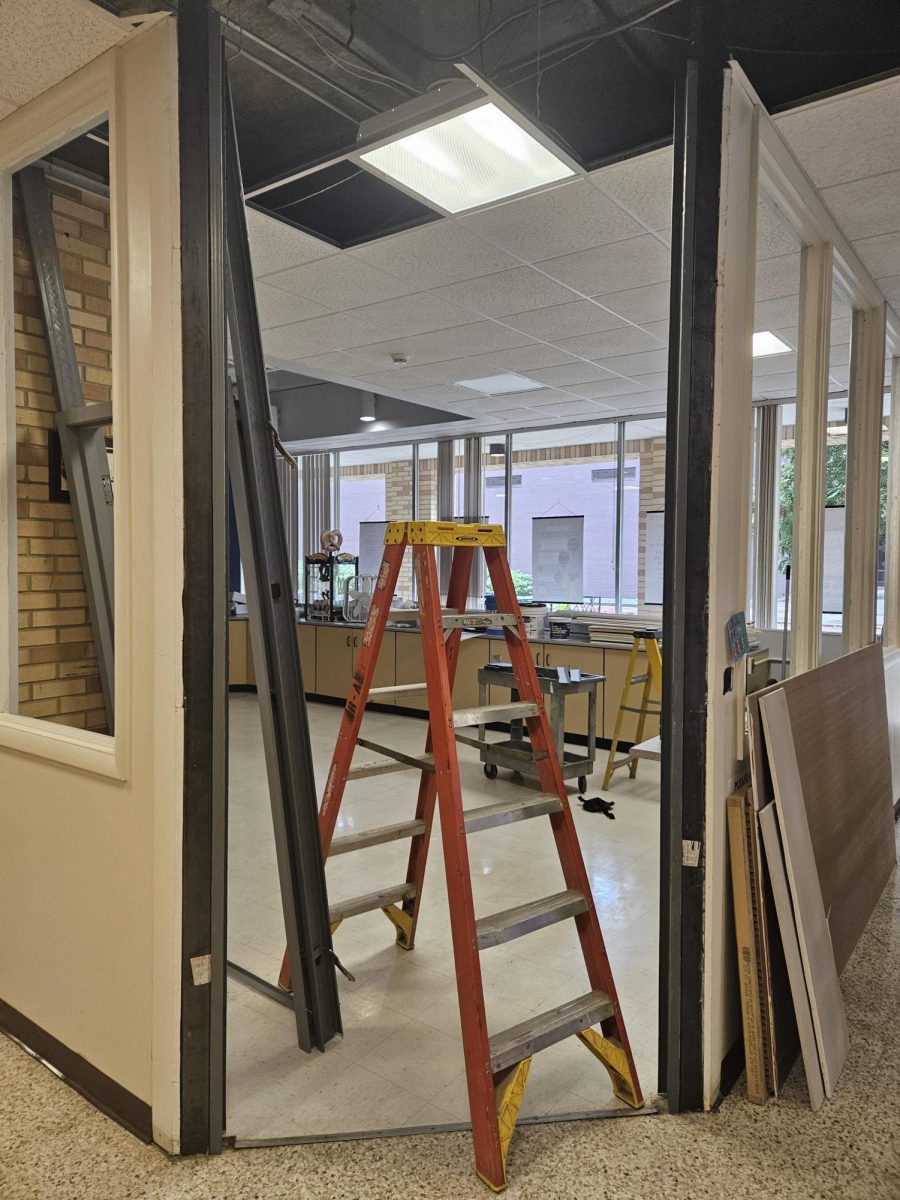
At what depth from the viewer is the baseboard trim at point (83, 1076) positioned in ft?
6.39

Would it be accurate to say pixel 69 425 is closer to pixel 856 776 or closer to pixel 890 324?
pixel 856 776

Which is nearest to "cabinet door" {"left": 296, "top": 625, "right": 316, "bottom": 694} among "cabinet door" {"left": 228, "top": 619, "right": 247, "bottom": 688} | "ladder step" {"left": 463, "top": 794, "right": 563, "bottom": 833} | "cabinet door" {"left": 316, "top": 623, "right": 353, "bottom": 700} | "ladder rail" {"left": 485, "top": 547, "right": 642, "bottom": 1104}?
"cabinet door" {"left": 316, "top": 623, "right": 353, "bottom": 700}

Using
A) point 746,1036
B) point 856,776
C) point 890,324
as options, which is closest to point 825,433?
point 856,776

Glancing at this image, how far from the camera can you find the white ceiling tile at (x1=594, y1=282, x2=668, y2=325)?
13.3 ft

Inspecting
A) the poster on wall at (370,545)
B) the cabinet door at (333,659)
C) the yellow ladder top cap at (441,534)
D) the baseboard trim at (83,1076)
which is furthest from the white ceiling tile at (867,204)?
the poster on wall at (370,545)

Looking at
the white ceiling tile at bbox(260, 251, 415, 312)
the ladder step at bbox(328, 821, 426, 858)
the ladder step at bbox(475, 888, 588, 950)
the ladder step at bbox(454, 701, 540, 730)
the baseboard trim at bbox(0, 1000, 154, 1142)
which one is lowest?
the baseboard trim at bbox(0, 1000, 154, 1142)

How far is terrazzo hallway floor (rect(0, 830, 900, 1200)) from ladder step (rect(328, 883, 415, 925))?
0.67 m

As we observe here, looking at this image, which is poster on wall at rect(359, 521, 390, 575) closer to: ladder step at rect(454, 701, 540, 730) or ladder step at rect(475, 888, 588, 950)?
ladder step at rect(454, 701, 540, 730)

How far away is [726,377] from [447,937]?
2.22 metres

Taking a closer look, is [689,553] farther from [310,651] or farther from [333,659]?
[310,651]

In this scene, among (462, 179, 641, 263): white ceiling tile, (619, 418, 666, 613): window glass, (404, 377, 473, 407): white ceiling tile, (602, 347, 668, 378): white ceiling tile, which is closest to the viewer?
(462, 179, 641, 263): white ceiling tile

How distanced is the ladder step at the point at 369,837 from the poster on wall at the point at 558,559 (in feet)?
17.7

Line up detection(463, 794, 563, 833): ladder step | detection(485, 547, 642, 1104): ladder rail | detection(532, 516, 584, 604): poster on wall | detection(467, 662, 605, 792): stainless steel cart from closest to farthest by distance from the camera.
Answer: detection(463, 794, 563, 833): ladder step < detection(485, 547, 642, 1104): ladder rail < detection(467, 662, 605, 792): stainless steel cart < detection(532, 516, 584, 604): poster on wall

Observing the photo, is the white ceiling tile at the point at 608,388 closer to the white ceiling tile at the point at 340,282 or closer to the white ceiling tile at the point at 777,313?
the white ceiling tile at the point at 777,313
